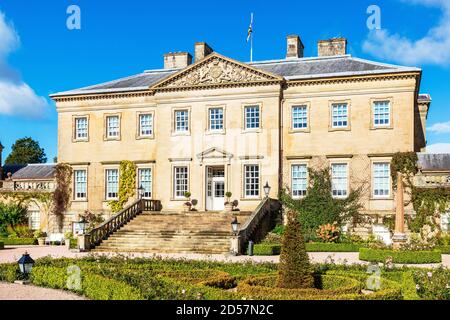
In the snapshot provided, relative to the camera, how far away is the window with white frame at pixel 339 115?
31.6 metres

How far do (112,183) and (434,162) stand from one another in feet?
59.9

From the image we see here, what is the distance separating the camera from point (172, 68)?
38438 millimetres

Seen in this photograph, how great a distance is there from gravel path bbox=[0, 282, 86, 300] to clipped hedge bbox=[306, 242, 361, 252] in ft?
45.3

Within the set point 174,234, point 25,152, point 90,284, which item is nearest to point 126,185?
point 174,234

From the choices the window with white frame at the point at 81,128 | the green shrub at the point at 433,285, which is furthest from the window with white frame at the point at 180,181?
the green shrub at the point at 433,285

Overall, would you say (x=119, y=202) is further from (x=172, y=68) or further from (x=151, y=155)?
(x=172, y=68)

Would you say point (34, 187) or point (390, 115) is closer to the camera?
point (390, 115)

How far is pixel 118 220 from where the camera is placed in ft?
98.2

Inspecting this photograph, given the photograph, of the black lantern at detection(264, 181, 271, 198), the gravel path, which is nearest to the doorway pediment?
the black lantern at detection(264, 181, 271, 198)

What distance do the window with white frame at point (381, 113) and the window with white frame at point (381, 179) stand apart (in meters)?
2.14

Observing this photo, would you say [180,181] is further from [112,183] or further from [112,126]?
[112,126]

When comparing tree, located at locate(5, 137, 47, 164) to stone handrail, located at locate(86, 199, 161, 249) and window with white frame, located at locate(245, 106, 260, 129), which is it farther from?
window with white frame, located at locate(245, 106, 260, 129)

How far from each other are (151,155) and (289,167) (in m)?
8.18
